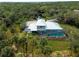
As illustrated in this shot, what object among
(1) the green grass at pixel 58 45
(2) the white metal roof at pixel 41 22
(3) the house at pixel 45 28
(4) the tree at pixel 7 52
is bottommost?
(4) the tree at pixel 7 52

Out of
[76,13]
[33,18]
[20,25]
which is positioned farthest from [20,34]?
[76,13]

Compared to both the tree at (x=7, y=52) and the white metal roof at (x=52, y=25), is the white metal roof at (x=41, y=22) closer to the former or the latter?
the white metal roof at (x=52, y=25)

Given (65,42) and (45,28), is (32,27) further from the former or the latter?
(65,42)

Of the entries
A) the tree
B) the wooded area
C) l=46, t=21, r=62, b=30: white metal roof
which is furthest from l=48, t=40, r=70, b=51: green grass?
the tree

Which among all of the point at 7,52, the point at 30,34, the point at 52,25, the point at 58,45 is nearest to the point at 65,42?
the point at 58,45

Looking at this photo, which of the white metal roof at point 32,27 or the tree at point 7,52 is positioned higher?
the white metal roof at point 32,27

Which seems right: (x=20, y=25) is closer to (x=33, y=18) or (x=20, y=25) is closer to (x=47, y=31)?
(x=33, y=18)

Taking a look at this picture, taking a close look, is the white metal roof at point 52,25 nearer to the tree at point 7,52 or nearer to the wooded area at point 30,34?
the wooded area at point 30,34

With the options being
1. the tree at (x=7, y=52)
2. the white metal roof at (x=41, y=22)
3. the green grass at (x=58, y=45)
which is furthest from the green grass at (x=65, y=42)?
the tree at (x=7, y=52)
